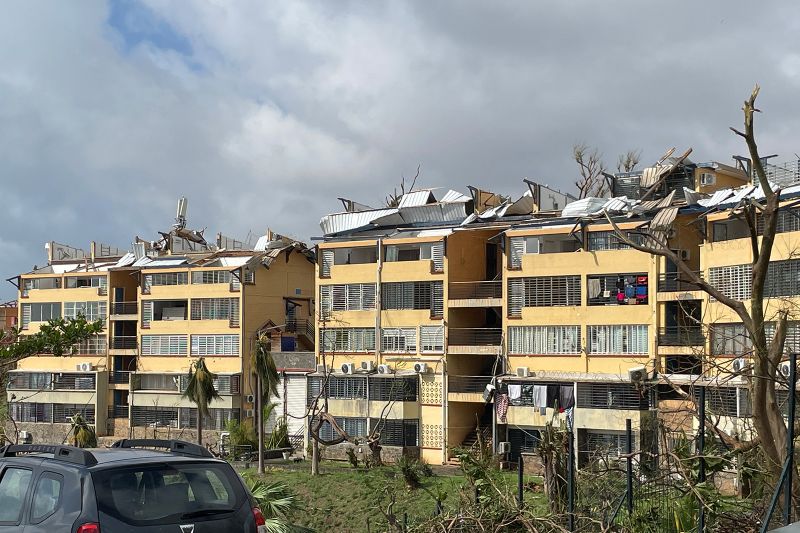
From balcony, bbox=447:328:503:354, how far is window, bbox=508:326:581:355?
46.1 inches

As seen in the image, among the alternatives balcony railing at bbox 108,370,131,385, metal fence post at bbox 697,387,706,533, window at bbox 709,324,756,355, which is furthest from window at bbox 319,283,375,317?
metal fence post at bbox 697,387,706,533

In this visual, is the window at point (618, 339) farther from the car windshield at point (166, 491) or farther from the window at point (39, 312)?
the window at point (39, 312)

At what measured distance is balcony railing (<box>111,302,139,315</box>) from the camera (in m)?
56.9

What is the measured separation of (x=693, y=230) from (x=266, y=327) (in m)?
23.9

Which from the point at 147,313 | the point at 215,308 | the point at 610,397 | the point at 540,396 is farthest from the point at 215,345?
the point at 610,397

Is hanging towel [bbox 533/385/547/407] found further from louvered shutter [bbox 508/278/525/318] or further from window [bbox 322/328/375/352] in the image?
window [bbox 322/328/375/352]

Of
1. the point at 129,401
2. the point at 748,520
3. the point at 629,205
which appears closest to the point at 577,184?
the point at 629,205

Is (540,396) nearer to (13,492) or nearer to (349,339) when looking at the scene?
(349,339)

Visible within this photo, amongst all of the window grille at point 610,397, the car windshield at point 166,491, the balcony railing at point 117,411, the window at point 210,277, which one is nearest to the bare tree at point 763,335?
the car windshield at point 166,491

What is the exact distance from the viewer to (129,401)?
179ft

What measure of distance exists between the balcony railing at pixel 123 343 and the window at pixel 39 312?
443 cm

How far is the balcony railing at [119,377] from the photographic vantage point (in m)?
56.0

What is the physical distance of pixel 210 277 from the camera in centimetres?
5344

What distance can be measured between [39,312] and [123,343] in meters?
6.68
